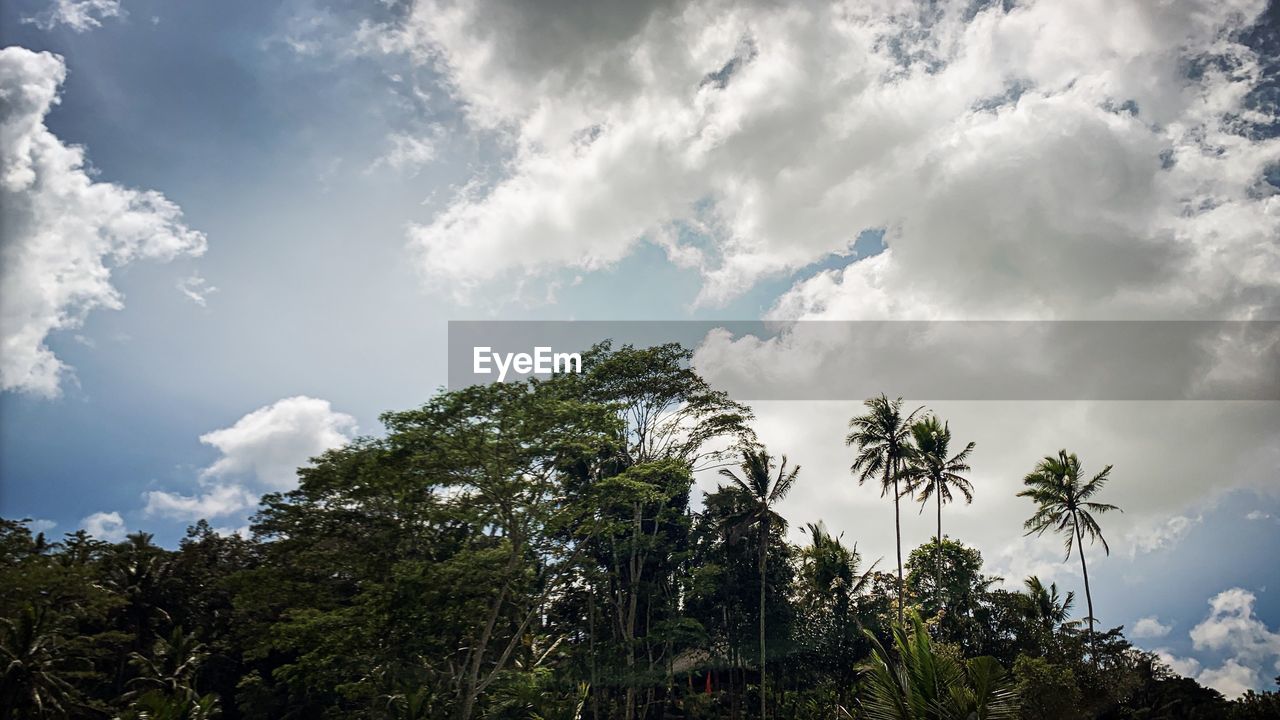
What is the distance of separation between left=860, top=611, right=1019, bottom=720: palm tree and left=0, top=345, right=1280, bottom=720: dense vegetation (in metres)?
0.04

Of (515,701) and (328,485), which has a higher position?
(328,485)

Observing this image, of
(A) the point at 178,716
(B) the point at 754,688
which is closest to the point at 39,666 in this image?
(A) the point at 178,716

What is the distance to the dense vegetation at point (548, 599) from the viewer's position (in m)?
23.2

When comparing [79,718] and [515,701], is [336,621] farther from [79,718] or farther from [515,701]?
[79,718]

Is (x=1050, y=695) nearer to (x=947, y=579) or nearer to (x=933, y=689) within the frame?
(x=933, y=689)

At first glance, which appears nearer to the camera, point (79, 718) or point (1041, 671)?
point (1041, 671)

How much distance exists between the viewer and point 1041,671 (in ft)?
67.0

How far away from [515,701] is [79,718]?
1896 centimetres

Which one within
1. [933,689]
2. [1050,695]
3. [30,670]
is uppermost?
[933,689]

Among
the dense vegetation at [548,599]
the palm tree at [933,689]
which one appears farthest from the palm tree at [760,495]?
the palm tree at [933,689]

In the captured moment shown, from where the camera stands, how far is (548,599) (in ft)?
92.0

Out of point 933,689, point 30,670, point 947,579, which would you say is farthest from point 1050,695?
point 30,670

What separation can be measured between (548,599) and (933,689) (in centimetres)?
2086

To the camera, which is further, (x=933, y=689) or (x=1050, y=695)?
(x=1050, y=695)
